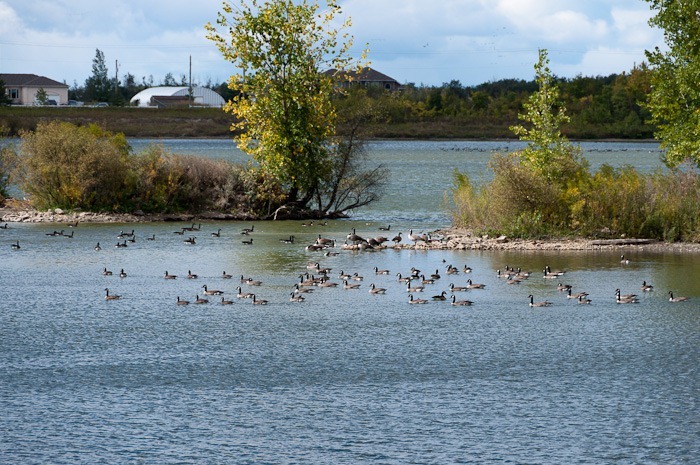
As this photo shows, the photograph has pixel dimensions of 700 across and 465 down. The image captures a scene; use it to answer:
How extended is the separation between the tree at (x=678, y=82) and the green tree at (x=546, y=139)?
3.72 metres

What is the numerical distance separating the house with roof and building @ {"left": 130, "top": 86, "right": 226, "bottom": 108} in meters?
12.6

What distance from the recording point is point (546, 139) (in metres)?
39.1

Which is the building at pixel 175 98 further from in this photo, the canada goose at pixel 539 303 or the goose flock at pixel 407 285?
the canada goose at pixel 539 303

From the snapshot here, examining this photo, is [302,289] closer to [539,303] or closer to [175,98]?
[539,303]

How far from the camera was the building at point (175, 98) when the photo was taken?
181625mm

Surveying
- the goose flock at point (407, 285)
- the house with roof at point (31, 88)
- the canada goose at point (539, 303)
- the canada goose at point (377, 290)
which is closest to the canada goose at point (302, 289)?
the goose flock at point (407, 285)

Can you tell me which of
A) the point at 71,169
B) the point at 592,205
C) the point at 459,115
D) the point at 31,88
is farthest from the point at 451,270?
the point at 31,88

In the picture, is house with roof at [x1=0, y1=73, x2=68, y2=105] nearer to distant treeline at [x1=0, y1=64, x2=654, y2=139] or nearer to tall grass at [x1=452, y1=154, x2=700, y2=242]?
distant treeline at [x1=0, y1=64, x2=654, y2=139]

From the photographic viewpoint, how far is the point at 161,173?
48.7m

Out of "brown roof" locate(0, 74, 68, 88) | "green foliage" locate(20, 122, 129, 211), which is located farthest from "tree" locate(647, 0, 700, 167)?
"brown roof" locate(0, 74, 68, 88)

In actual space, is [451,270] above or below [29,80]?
below

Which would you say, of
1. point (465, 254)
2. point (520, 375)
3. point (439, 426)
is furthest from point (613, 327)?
point (465, 254)

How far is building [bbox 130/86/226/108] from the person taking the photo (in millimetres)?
181625

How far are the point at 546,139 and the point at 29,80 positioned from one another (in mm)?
160538
